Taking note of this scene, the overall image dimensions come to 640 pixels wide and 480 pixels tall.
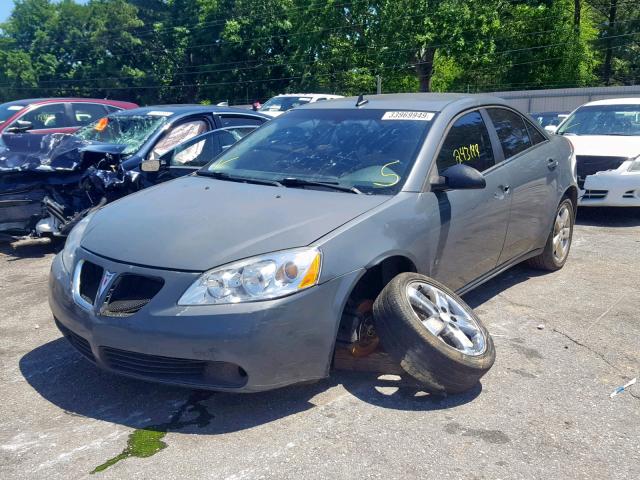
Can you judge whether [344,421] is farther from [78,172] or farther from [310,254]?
[78,172]

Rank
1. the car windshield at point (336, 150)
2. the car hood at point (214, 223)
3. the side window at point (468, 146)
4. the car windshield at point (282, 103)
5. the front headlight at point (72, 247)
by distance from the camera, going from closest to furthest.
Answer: the car hood at point (214, 223) < the front headlight at point (72, 247) < the car windshield at point (336, 150) < the side window at point (468, 146) < the car windshield at point (282, 103)

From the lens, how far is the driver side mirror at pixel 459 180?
163 inches

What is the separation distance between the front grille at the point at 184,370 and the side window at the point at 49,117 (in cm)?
916

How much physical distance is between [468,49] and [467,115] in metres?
33.3

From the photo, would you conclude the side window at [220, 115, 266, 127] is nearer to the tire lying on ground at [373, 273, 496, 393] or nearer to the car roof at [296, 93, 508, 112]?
the car roof at [296, 93, 508, 112]

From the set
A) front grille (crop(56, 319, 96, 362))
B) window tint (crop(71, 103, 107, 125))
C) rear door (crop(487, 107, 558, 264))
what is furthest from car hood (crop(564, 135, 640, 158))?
window tint (crop(71, 103, 107, 125))

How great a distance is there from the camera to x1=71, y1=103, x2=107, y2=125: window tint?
38.1 feet

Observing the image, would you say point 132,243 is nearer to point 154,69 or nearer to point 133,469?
point 133,469

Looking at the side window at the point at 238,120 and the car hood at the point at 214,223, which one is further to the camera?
the side window at the point at 238,120

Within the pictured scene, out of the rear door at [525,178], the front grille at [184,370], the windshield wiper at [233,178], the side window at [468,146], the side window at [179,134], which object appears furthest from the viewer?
the side window at [179,134]

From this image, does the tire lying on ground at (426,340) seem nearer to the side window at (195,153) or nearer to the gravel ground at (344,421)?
the gravel ground at (344,421)

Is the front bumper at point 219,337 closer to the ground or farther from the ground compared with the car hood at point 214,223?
closer to the ground

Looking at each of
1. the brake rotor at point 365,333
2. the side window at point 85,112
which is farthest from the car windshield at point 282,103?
the brake rotor at point 365,333

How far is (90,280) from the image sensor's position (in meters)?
3.63
